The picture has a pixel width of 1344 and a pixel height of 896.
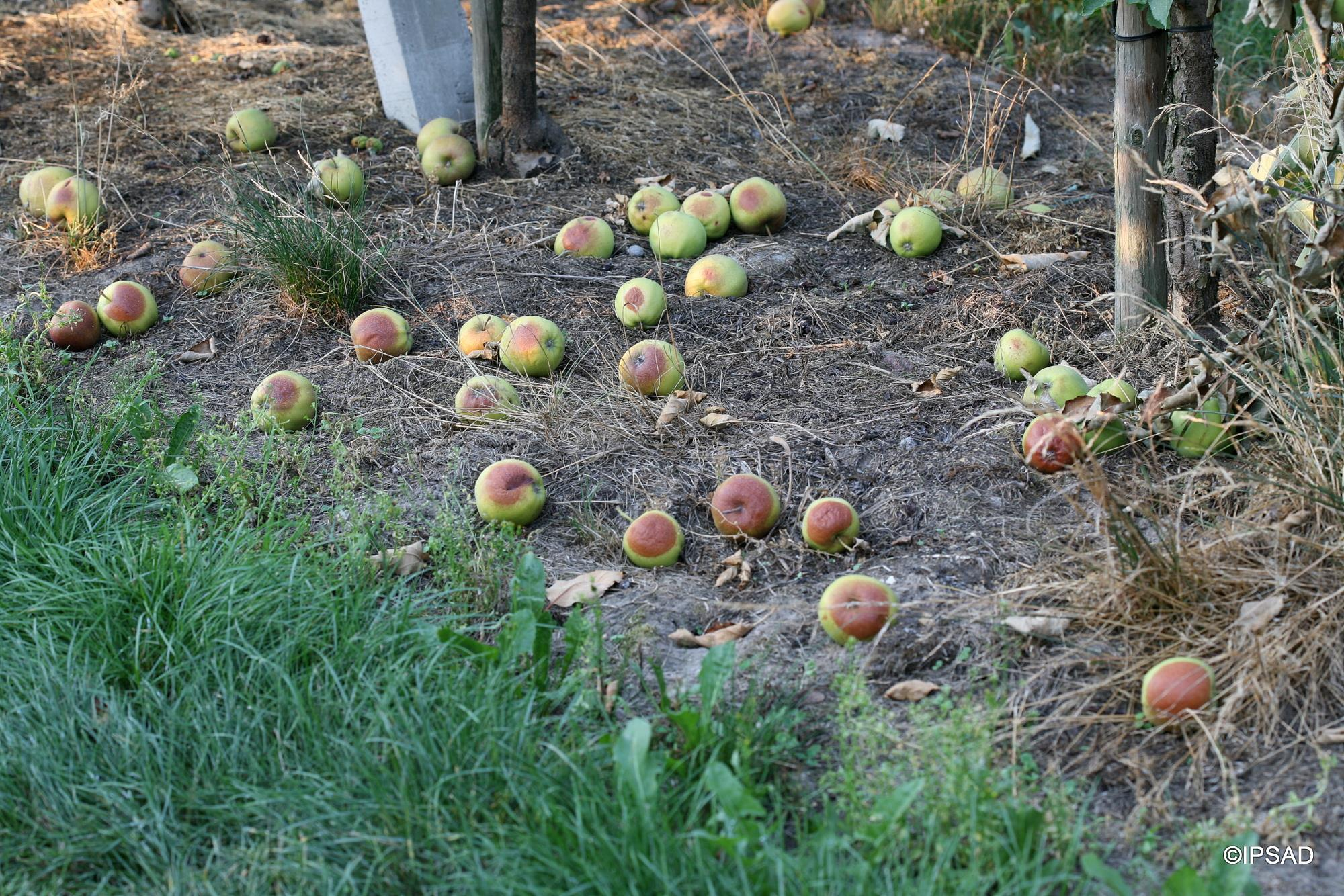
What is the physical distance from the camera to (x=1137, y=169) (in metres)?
3.50

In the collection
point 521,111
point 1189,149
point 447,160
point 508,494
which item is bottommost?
point 508,494

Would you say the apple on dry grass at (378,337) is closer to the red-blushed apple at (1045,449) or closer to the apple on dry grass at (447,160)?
the apple on dry grass at (447,160)

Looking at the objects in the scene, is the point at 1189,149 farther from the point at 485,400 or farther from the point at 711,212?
the point at 485,400

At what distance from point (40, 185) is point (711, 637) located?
13.0 ft

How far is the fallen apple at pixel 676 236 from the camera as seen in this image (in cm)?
447

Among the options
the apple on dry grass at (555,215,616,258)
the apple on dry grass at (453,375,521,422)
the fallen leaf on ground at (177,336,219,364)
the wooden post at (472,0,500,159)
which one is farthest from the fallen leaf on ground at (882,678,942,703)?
the wooden post at (472,0,500,159)

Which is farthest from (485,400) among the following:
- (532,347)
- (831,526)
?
(831,526)

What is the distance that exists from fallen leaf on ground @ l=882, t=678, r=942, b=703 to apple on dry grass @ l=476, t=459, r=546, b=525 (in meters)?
1.16

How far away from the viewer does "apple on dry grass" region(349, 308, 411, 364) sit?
3.91 m

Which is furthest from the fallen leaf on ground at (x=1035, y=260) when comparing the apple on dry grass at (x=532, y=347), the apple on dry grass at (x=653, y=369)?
the apple on dry grass at (x=532, y=347)

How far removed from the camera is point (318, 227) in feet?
13.3

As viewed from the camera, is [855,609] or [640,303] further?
[640,303]

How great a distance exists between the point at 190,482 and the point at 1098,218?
3573mm

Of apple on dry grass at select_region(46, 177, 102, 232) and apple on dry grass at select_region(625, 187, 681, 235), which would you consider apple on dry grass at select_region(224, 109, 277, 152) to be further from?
apple on dry grass at select_region(625, 187, 681, 235)
